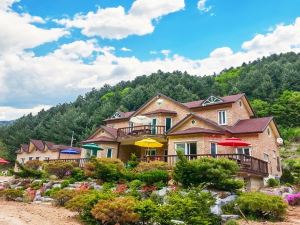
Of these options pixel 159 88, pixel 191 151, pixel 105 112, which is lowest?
pixel 191 151

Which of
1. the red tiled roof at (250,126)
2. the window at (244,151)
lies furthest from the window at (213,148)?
the window at (244,151)

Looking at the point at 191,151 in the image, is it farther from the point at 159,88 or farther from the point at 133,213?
the point at 159,88

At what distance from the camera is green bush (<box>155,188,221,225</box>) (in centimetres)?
1072

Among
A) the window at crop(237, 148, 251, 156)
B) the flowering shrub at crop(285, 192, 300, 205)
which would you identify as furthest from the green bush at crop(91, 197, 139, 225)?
the window at crop(237, 148, 251, 156)

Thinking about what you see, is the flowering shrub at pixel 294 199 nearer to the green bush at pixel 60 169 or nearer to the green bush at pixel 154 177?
the green bush at pixel 154 177

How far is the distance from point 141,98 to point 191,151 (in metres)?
50.5

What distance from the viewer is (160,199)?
15055 mm

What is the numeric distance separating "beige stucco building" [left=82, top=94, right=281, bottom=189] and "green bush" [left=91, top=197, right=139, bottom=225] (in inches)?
431

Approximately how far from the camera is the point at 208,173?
51.3 feet

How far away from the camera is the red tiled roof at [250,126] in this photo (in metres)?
27.4

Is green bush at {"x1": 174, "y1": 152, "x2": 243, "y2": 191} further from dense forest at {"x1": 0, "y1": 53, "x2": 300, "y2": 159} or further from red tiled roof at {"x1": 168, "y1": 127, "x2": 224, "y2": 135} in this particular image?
dense forest at {"x1": 0, "y1": 53, "x2": 300, "y2": 159}

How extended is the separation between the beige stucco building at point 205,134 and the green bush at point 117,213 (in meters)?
→ 10.9

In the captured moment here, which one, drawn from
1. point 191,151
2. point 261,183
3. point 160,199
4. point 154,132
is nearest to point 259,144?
point 261,183

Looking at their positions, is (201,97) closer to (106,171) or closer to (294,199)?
(294,199)
